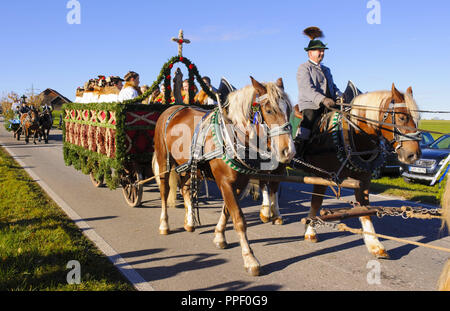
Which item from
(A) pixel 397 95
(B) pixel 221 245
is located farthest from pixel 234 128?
(A) pixel 397 95

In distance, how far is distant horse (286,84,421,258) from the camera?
4234 millimetres

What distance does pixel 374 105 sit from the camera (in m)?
4.65

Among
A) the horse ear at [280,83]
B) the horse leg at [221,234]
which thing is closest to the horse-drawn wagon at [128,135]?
the horse leg at [221,234]

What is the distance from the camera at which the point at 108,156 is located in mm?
7195

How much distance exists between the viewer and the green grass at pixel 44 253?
379 centimetres

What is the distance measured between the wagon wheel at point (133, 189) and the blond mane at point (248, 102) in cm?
351

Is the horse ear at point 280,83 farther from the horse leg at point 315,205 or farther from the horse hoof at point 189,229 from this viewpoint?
the horse hoof at point 189,229

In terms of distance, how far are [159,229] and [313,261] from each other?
265 cm

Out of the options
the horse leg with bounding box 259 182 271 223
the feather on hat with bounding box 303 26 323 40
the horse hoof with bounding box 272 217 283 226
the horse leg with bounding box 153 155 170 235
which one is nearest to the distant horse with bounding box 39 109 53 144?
the horse leg with bounding box 153 155 170 235

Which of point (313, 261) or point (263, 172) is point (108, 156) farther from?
point (313, 261)

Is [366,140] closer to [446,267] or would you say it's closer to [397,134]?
[397,134]
